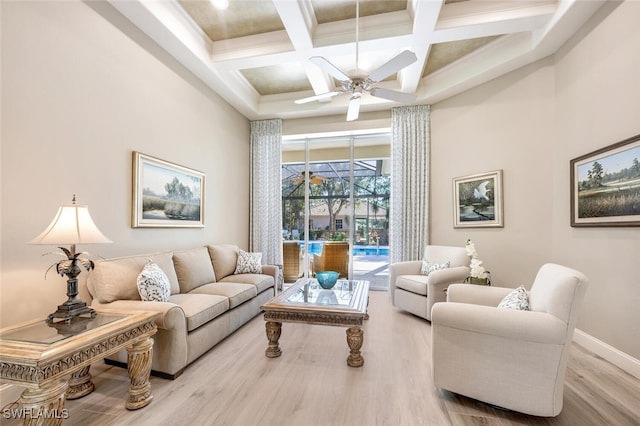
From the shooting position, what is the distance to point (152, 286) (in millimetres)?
2482

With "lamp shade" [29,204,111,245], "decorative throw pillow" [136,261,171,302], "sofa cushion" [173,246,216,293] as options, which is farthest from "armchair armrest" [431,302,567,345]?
"sofa cushion" [173,246,216,293]

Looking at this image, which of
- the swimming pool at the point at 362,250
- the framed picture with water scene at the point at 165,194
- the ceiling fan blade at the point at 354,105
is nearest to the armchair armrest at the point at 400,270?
the swimming pool at the point at 362,250

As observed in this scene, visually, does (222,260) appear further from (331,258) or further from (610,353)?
(610,353)

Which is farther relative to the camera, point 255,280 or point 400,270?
point 400,270

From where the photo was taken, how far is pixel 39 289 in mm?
2184

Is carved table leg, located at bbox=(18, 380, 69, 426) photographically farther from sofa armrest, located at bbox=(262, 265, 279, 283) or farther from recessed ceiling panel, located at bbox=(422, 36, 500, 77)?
recessed ceiling panel, located at bbox=(422, 36, 500, 77)

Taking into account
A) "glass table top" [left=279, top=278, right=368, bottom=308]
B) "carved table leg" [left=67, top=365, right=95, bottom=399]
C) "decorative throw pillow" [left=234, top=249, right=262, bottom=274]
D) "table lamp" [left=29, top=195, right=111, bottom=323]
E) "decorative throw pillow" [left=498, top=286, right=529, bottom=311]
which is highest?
"table lamp" [left=29, top=195, right=111, bottom=323]

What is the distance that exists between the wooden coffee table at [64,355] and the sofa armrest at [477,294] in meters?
2.48

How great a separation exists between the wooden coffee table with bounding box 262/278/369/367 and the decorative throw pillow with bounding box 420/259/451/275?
1.47 meters

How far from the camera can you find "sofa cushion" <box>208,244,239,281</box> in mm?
3947

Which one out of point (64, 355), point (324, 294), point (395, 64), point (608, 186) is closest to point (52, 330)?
point (64, 355)

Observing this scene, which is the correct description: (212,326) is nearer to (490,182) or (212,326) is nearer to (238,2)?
(238,2)

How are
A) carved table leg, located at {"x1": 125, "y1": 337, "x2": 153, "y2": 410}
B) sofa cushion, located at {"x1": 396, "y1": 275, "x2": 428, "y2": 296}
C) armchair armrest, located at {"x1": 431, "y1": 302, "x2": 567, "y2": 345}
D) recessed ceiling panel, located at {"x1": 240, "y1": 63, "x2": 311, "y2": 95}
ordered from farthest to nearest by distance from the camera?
recessed ceiling panel, located at {"x1": 240, "y1": 63, "x2": 311, "y2": 95}
sofa cushion, located at {"x1": 396, "y1": 275, "x2": 428, "y2": 296}
carved table leg, located at {"x1": 125, "y1": 337, "x2": 153, "y2": 410}
armchair armrest, located at {"x1": 431, "y1": 302, "x2": 567, "y2": 345}

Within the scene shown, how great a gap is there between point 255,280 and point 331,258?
187 centimetres
